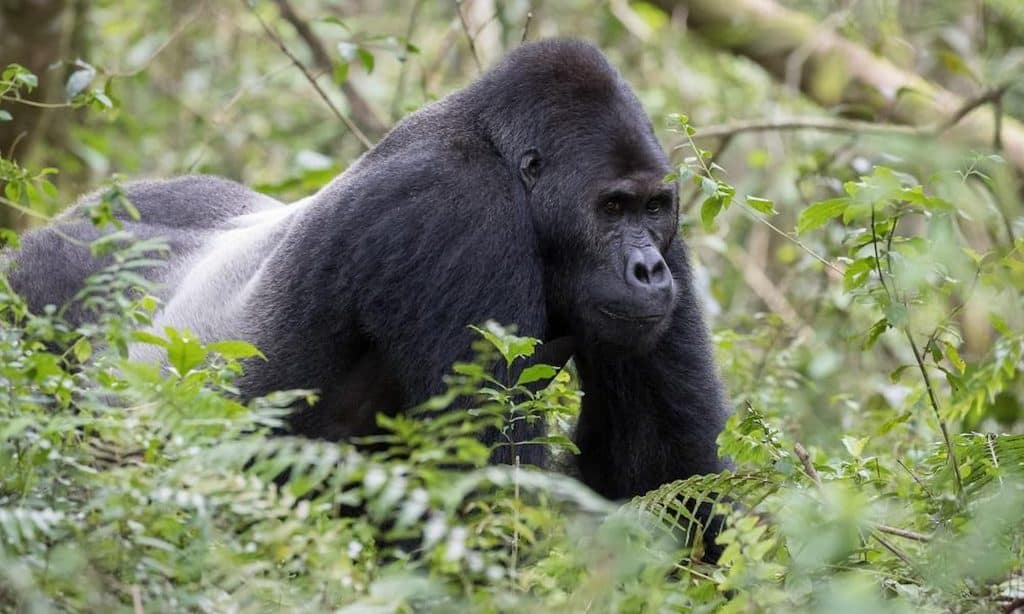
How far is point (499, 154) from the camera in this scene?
12.5ft

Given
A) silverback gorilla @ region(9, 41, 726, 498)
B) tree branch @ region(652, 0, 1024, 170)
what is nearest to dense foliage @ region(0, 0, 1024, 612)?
silverback gorilla @ region(9, 41, 726, 498)

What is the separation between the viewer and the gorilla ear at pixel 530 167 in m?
3.77

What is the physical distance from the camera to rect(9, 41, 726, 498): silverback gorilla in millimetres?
3484

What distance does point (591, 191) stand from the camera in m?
3.70

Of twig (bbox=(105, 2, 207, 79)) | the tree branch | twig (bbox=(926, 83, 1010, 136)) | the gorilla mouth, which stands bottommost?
the gorilla mouth

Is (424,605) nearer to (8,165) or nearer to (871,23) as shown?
(8,165)

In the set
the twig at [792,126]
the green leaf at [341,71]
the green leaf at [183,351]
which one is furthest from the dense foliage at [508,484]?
the green leaf at [341,71]

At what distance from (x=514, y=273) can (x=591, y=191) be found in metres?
0.41

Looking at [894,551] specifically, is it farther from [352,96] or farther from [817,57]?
[817,57]

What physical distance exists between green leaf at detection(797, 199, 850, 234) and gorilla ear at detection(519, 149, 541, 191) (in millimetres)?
1056

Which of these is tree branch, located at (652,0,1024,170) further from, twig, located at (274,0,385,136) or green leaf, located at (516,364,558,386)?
green leaf, located at (516,364,558,386)

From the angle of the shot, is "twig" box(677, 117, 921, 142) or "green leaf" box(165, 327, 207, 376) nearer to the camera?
"green leaf" box(165, 327, 207, 376)

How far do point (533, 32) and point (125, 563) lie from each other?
231 inches

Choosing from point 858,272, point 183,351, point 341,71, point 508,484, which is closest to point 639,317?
point 858,272
